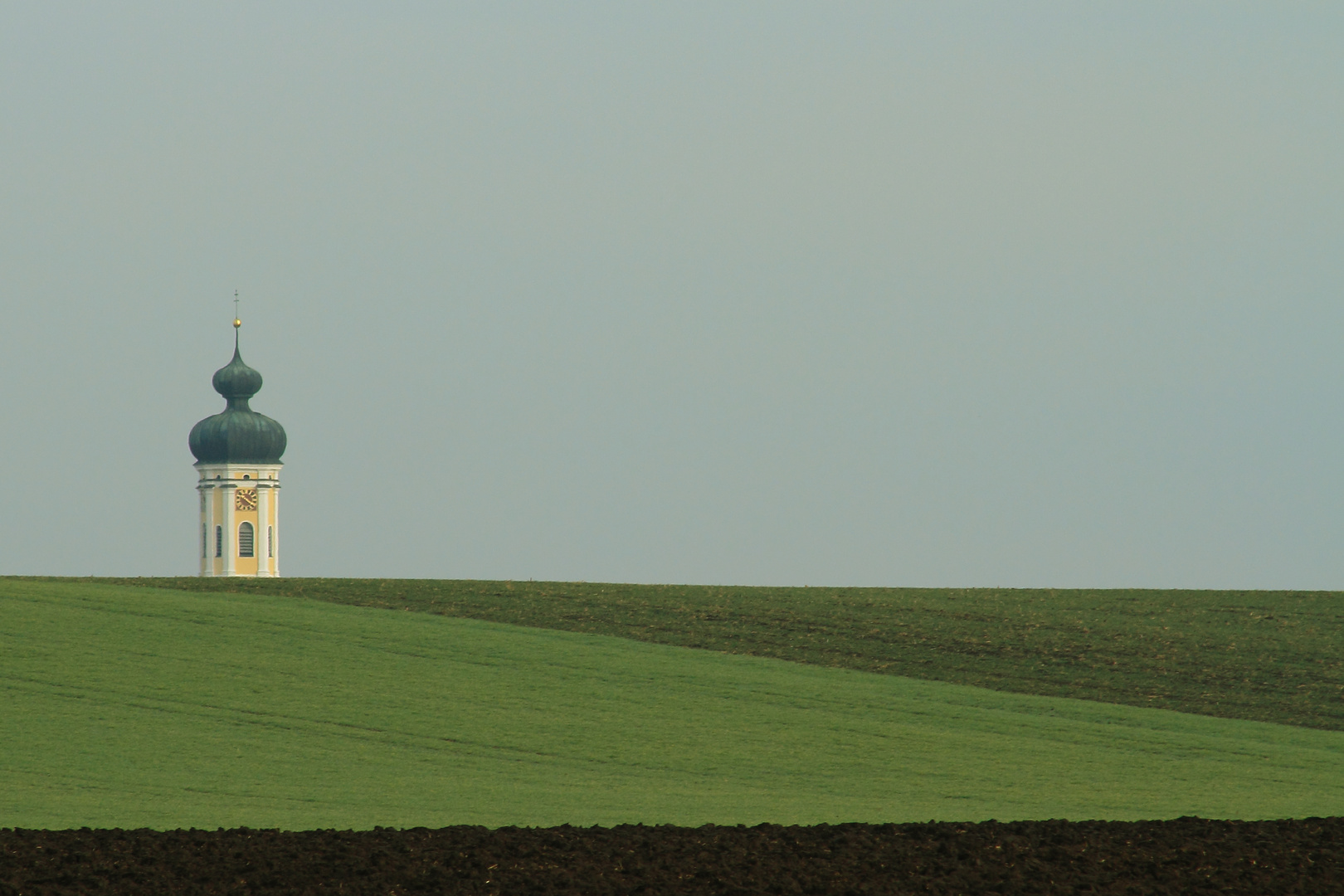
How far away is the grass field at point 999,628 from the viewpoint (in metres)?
32.4

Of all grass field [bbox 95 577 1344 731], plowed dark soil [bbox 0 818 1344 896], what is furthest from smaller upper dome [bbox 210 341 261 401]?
plowed dark soil [bbox 0 818 1344 896]

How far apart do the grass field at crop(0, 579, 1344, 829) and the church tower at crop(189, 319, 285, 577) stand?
82.2m

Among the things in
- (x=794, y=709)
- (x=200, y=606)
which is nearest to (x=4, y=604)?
(x=200, y=606)

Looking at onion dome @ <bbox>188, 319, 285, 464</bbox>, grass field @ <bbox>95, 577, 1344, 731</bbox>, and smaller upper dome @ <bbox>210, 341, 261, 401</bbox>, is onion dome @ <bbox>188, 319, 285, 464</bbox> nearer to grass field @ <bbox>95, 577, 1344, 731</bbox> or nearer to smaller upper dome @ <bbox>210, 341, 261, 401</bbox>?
smaller upper dome @ <bbox>210, 341, 261, 401</bbox>

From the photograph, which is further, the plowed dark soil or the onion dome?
the onion dome

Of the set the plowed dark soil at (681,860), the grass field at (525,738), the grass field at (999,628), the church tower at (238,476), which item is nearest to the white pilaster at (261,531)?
the church tower at (238,476)

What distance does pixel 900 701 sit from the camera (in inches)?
1158

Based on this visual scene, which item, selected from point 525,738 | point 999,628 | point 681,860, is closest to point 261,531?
point 999,628

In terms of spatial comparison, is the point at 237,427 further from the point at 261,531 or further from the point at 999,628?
the point at 999,628

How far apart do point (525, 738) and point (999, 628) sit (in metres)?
15.9

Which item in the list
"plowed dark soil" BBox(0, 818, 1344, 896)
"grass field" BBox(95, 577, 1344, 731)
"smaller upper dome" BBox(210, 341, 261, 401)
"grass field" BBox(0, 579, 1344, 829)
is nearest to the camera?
"plowed dark soil" BBox(0, 818, 1344, 896)

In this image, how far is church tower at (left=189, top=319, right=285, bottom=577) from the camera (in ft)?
384

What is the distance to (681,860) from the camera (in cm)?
1414

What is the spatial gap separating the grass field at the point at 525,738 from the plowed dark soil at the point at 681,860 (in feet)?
9.45
